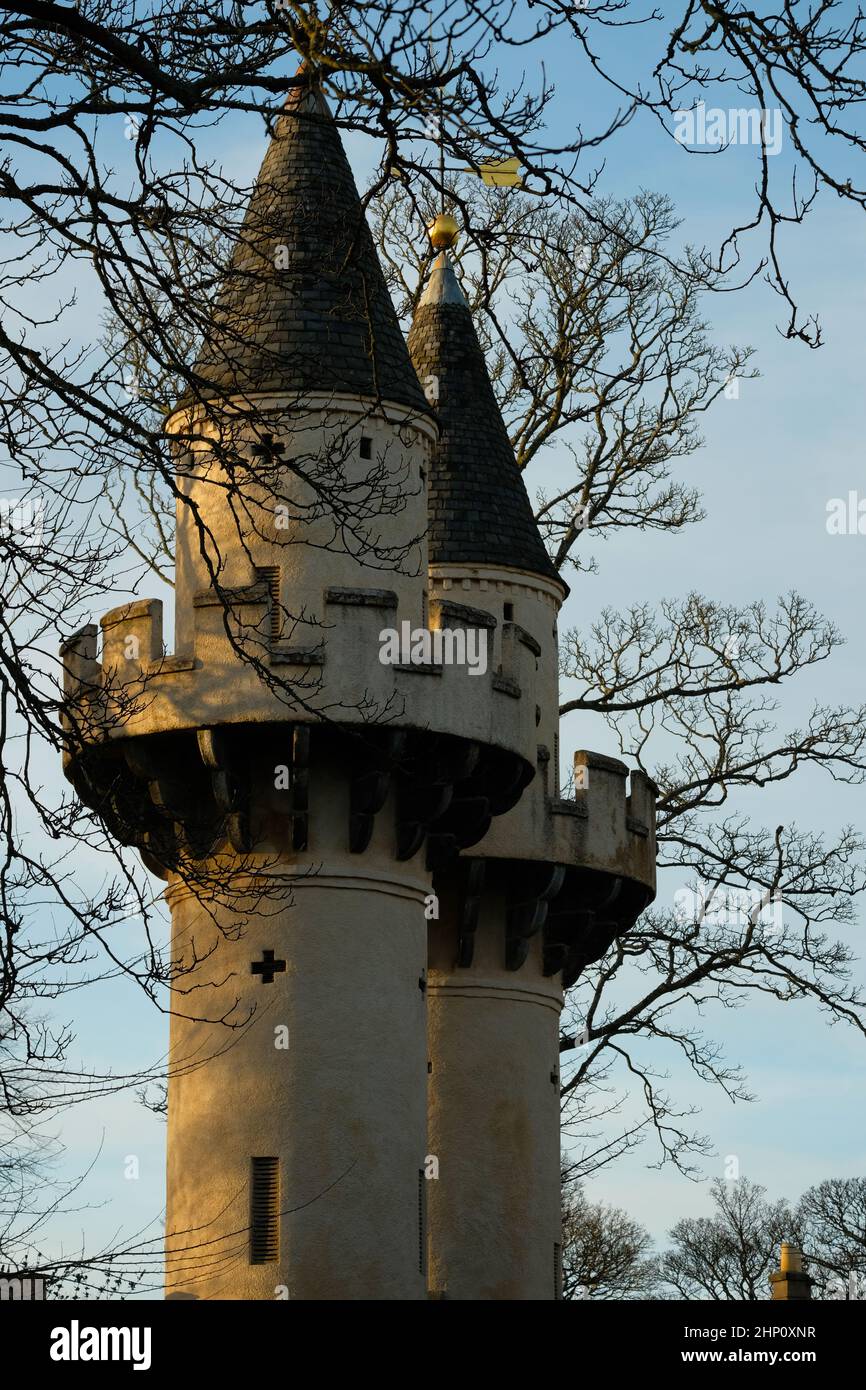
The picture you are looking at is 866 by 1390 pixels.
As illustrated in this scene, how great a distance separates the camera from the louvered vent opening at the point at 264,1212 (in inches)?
702

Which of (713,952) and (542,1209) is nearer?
(542,1209)

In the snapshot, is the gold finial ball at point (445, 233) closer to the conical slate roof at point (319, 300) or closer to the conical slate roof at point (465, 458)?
the conical slate roof at point (465, 458)

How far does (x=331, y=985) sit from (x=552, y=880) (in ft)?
14.5

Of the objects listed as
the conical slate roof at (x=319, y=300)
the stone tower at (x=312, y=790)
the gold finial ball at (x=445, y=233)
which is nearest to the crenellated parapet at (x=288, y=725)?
the stone tower at (x=312, y=790)

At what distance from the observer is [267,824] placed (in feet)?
61.7

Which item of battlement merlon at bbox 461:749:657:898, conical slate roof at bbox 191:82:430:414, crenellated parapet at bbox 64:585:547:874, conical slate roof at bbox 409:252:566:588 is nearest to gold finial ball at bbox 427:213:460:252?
conical slate roof at bbox 409:252:566:588

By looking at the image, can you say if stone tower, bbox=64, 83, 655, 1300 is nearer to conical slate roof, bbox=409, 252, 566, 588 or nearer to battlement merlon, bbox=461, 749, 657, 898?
battlement merlon, bbox=461, 749, 657, 898

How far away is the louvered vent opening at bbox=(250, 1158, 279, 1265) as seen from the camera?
17828mm

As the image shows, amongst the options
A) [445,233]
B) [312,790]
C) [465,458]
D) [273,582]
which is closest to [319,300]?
[273,582]

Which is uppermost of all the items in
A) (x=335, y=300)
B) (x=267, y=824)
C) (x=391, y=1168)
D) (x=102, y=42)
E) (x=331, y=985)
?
(x=335, y=300)
